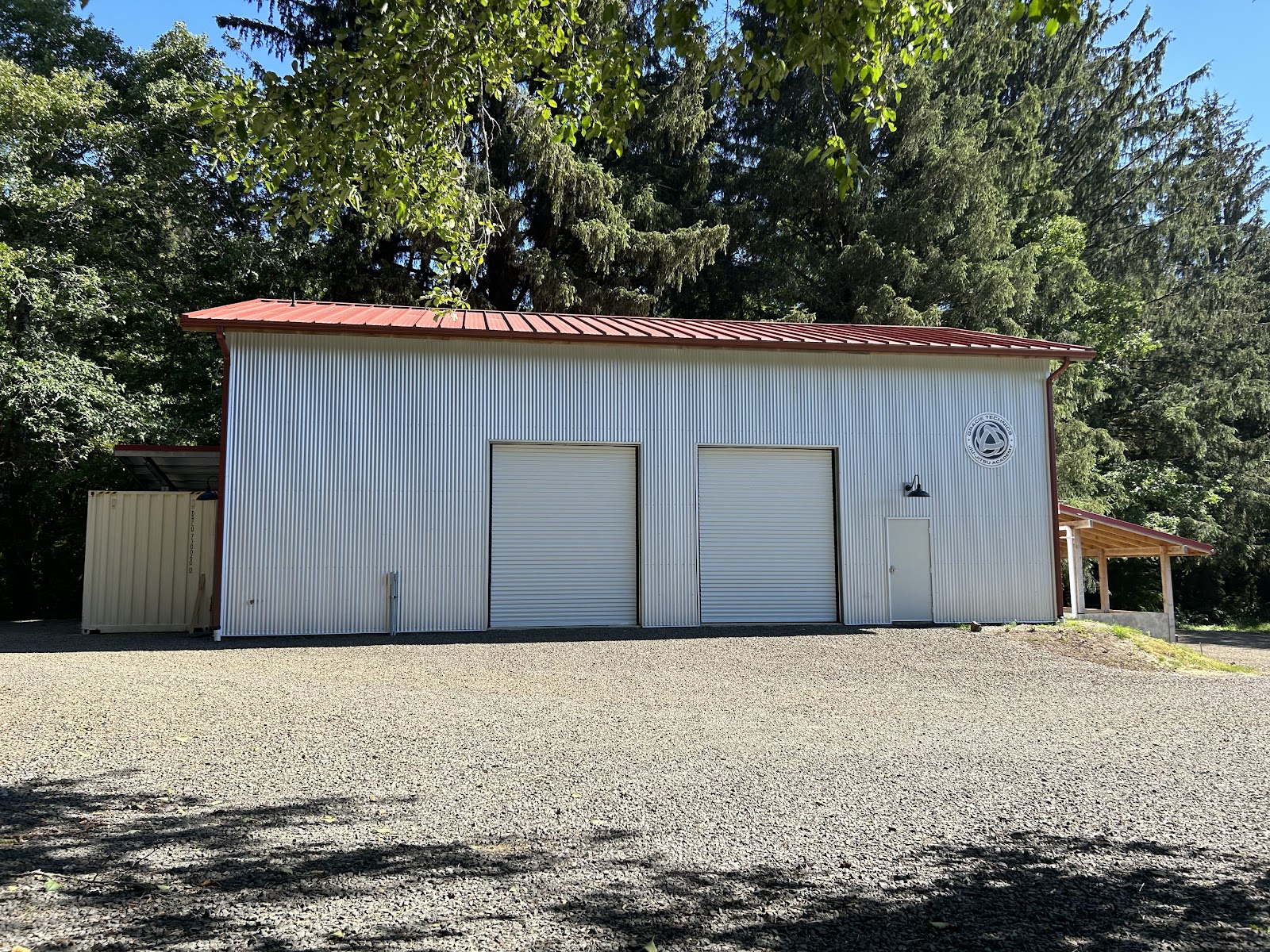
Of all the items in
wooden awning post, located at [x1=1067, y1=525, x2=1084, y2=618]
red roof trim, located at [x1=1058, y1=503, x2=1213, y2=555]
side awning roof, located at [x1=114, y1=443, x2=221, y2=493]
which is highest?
side awning roof, located at [x1=114, y1=443, x2=221, y2=493]

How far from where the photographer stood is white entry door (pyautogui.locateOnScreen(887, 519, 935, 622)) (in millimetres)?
15055

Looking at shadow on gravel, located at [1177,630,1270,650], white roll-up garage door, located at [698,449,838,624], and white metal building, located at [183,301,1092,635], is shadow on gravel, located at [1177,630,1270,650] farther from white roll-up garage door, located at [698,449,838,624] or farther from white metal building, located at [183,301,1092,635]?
white roll-up garage door, located at [698,449,838,624]

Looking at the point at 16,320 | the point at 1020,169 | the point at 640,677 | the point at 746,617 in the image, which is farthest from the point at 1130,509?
the point at 16,320

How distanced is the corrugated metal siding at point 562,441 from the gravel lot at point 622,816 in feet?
13.8

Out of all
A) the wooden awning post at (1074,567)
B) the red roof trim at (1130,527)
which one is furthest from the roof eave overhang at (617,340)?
the wooden awning post at (1074,567)

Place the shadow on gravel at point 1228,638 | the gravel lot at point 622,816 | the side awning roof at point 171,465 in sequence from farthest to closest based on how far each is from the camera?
the shadow on gravel at point 1228,638 → the side awning roof at point 171,465 → the gravel lot at point 622,816

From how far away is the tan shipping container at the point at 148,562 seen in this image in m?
13.8

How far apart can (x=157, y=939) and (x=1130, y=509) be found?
30324 mm

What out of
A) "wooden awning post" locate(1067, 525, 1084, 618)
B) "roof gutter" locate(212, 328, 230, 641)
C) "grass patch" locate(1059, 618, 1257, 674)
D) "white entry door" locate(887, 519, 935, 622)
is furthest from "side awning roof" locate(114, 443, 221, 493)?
"wooden awning post" locate(1067, 525, 1084, 618)

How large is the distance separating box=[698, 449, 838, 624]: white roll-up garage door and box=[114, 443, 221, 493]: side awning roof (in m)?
7.34

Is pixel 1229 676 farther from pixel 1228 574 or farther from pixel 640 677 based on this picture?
pixel 1228 574

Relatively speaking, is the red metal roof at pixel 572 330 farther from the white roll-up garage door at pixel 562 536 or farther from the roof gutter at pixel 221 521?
the white roll-up garage door at pixel 562 536

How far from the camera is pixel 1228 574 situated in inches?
1423

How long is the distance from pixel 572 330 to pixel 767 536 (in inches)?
170
